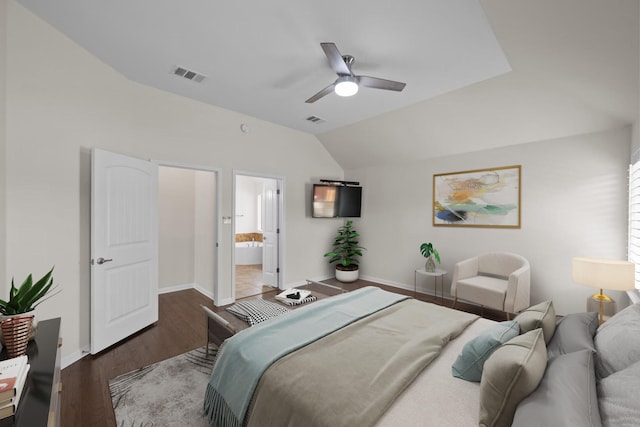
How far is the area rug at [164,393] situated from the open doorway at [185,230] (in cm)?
207

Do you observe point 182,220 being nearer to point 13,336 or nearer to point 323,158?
point 323,158

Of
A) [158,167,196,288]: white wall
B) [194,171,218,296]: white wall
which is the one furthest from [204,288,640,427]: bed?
[158,167,196,288]: white wall

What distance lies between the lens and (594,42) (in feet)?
6.70

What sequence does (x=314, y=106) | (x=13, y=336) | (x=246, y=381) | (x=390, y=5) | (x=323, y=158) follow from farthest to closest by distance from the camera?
1. (x=323, y=158)
2. (x=314, y=106)
3. (x=390, y=5)
4. (x=246, y=381)
5. (x=13, y=336)

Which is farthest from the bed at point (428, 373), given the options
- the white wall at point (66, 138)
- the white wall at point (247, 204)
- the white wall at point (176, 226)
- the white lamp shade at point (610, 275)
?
the white wall at point (247, 204)

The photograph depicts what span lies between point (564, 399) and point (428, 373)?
0.62m

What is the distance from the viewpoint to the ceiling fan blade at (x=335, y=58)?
2.03 metres

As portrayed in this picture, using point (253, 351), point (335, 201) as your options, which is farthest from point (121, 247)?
point (335, 201)

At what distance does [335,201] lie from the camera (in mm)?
5438

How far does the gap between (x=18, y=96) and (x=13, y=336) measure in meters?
2.08

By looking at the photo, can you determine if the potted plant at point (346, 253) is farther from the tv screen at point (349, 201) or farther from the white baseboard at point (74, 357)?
the white baseboard at point (74, 357)

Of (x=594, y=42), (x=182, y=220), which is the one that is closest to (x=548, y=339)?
(x=594, y=42)

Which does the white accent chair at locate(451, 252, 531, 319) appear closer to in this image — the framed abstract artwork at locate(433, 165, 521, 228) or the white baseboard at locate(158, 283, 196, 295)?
the framed abstract artwork at locate(433, 165, 521, 228)

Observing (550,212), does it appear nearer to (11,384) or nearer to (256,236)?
(11,384)
